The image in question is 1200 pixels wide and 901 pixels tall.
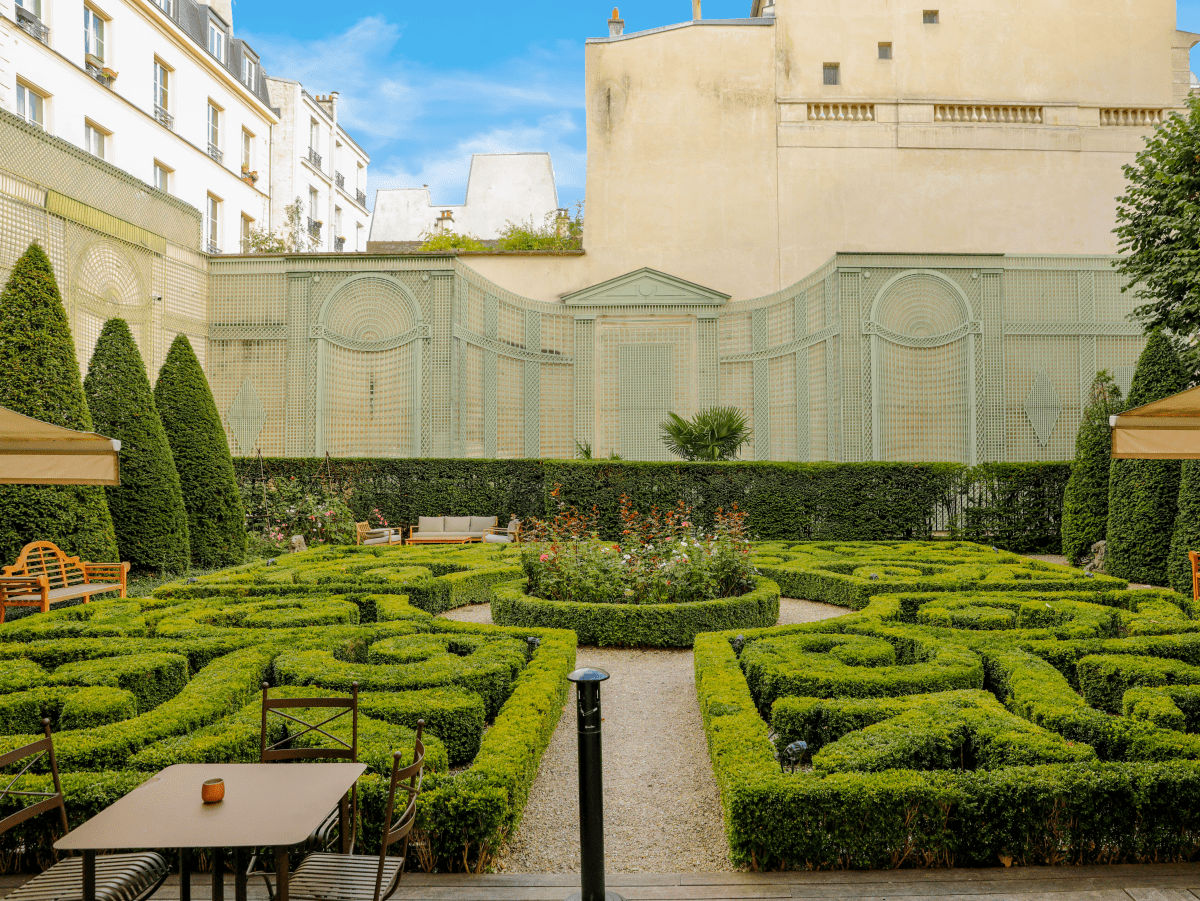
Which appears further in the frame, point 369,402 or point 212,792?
point 369,402

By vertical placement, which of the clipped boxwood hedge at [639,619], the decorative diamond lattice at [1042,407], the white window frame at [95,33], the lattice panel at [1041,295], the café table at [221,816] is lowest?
the clipped boxwood hedge at [639,619]

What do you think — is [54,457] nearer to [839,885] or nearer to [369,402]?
[839,885]

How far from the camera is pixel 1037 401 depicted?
1881 cm

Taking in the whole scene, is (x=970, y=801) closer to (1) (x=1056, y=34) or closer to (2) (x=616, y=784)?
(2) (x=616, y=784)

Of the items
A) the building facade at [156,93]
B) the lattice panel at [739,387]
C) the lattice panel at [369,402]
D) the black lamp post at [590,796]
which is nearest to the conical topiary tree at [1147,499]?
the lattice panel at [739,387]

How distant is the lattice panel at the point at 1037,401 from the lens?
18.8 metres

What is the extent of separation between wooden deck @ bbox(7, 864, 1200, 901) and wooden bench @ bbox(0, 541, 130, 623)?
18.4 ft

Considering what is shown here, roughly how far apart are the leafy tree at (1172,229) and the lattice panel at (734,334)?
7.85m

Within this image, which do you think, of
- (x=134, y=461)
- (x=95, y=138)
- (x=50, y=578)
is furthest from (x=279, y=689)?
(x=95, y=138)

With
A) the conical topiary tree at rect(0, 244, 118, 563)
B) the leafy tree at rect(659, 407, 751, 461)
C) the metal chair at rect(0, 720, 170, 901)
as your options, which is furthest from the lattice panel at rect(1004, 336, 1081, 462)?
the metal chair at rect(0, 720, 170, 901)

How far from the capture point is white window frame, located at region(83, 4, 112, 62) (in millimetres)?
21062

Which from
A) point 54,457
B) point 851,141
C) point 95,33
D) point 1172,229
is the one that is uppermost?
point 95,33

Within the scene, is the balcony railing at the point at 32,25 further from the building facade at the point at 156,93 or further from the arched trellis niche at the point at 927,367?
the arched trellis niche at the point at 927,367

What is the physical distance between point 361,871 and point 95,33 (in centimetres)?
2526
